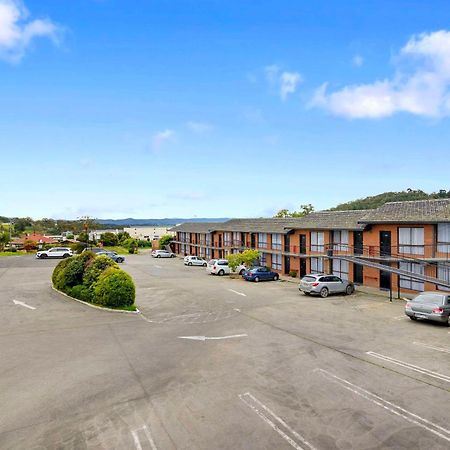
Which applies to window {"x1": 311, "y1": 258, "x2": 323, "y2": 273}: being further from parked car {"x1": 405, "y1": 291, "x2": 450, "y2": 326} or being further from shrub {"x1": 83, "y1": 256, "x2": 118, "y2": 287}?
A: shrub {"x1": 83, "y1": 256, "x2": 118, "y2": 287}

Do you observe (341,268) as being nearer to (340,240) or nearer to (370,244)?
(340,240)

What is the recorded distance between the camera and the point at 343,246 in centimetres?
3369

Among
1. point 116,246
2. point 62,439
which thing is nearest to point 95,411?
point 62,439

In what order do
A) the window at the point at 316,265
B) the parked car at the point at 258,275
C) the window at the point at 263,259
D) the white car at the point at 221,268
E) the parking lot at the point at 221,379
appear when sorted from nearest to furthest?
the parking lot at the point at 221,379 → the parked car at the point at 258,275 → the window at the point at 316,265 → the white car at the point at 221,268 → the window at the point at 263,259

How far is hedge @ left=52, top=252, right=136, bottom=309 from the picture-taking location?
861 inches

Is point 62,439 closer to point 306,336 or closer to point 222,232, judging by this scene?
point 306,336

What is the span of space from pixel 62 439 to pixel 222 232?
47127 mm

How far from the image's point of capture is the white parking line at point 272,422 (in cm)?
813

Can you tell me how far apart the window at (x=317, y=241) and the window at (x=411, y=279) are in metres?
8.28

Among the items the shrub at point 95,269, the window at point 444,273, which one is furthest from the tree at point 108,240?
the window at point 444,273

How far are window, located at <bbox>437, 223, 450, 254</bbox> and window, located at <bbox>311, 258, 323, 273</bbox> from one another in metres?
11.5

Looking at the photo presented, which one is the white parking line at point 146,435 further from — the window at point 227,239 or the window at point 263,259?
the window at point 227,239

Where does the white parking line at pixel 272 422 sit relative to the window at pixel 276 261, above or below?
below

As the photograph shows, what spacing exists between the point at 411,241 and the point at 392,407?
20448 millimetres
